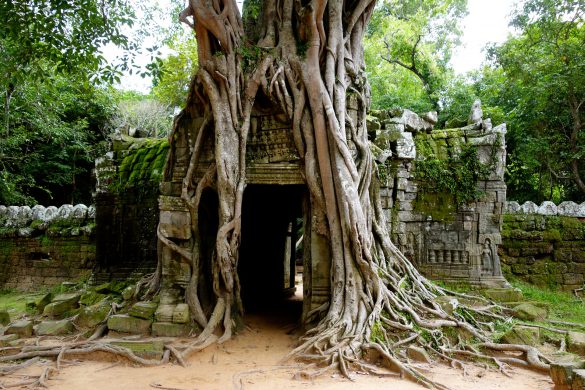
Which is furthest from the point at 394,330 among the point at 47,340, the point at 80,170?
the point at 80,170

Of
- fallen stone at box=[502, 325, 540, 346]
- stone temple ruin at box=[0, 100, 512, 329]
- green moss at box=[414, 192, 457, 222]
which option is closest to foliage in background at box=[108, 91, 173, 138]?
stone temple ruin at box=[0, 100, 512, 329]

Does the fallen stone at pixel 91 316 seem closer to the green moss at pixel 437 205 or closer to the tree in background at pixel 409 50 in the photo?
the green moss at pixel 437 205

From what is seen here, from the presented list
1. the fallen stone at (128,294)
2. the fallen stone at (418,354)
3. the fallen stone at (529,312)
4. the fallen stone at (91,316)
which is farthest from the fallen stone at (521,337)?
the fallen stone at (91,316)

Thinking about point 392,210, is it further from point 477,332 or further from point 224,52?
point 224,52

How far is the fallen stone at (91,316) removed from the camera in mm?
5785

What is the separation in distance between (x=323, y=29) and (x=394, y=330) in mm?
3926

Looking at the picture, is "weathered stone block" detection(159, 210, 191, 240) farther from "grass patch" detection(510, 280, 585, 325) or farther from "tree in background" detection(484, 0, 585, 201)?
"tree in background" detection(484, 0, 585, 201)

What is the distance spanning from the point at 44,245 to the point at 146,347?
6864mm

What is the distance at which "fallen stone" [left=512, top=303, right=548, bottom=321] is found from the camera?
5.68m

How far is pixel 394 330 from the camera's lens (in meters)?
4.67

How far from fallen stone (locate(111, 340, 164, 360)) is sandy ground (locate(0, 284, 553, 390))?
0.18 metres

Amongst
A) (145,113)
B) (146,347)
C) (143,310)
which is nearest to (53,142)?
(145,113)

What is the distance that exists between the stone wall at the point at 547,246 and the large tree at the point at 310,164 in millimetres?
3204

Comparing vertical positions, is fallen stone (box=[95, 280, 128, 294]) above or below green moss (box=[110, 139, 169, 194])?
below
